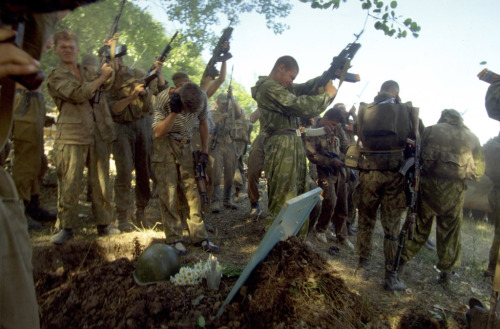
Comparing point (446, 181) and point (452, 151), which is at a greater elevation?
point (452, 151)

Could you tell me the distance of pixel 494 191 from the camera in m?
5.12

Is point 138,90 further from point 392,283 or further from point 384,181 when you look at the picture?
point 392,283

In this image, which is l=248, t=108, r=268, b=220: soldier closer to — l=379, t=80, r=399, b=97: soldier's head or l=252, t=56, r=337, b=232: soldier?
l=252, t=56, r=337, b=232: soldier

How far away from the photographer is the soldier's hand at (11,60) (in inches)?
42.4

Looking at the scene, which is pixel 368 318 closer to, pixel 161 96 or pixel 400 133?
pixel 400 133

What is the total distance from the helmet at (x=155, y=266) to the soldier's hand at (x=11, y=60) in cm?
215

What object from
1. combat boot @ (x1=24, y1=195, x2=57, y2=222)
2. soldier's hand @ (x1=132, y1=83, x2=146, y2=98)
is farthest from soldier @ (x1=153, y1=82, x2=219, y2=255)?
combat boot @ (x1=24, y1=195, x2=57, y2=222)

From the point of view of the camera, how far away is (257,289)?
2.35 meters

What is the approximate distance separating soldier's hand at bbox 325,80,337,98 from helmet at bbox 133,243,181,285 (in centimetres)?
252

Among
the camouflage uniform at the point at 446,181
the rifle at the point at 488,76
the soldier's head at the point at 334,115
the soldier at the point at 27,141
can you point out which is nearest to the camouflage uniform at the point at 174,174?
the soldier at the point at 27,141

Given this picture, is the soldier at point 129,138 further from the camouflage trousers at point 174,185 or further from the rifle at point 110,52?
the camouflage trousers at point 174,185

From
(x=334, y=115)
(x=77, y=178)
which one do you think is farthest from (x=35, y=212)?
(x=334, y=115)

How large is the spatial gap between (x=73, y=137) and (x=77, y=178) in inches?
18.9

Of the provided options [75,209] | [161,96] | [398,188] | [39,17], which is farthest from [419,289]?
[39,17]
